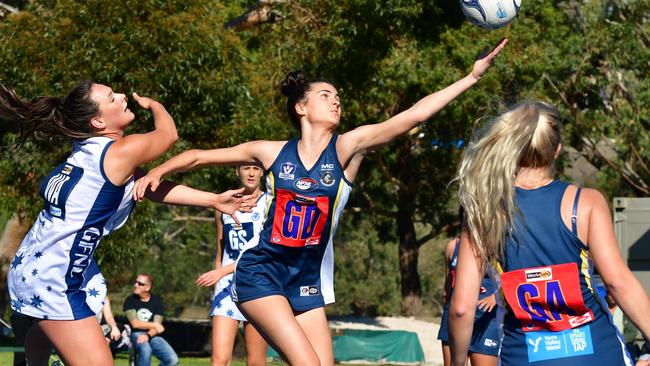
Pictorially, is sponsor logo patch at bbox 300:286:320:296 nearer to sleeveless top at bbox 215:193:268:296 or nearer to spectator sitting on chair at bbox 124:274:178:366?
sleeveless top at bbox 215:193:268:296

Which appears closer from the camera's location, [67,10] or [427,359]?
[67,10]

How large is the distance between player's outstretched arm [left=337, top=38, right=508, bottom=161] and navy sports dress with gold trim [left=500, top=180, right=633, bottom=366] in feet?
5.46

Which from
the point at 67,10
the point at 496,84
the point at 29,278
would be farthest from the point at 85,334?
the point at 496,84

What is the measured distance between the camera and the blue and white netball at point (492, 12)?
23.1ft

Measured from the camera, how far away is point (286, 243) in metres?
6.31

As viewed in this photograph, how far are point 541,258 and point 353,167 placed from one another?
2.52 metres

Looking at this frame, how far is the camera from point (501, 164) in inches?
162

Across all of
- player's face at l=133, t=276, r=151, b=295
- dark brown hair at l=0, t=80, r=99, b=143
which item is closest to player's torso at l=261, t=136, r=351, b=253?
dark brown hair at l=0, t=80, r=99, b=143

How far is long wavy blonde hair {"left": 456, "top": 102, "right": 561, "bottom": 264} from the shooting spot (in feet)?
13.4

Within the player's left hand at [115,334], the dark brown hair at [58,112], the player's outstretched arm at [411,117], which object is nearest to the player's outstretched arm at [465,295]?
the player's outstretched arm at [411,117]

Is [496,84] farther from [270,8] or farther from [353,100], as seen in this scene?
[270,8]

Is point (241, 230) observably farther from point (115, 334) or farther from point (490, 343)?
point (115, 334)

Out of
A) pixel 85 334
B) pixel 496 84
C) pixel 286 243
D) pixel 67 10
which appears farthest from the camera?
pixel 496 84

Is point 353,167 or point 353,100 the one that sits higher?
point 353,100
